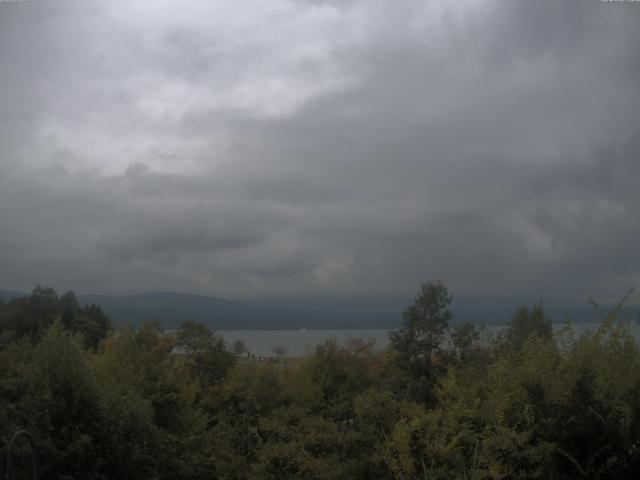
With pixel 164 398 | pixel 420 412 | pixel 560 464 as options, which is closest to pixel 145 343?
pixel 164 398

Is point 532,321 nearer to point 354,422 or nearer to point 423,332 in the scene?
point 423,332

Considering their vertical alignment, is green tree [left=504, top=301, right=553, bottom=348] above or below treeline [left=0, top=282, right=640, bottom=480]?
above

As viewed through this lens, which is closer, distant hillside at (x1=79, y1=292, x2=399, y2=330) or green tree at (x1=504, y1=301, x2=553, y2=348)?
green tree at (x1=504, y1=301, x2=553, y2=348)

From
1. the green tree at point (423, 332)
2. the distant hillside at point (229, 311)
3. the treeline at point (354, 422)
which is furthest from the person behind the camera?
the distant hillside at point (229, 311)

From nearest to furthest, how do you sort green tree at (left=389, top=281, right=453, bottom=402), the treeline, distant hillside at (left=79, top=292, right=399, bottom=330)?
the treeline
green tree at (left=389, top=281, right=453, bottom=402)
distant hillside at (left=79, top=292, right=399, bottom=330)

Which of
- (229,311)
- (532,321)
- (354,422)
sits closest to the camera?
(354,422)

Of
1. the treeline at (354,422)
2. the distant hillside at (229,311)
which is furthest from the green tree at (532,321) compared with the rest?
the distant hillside at (229,311)

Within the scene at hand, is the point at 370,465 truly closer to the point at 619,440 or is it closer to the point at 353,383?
the point at 619,440

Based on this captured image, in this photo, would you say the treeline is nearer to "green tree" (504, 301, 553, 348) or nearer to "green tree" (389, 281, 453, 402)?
"green tree" (389, 281, 453, 402)

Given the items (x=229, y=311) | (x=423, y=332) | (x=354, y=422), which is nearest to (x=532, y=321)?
(x=423, y=332)

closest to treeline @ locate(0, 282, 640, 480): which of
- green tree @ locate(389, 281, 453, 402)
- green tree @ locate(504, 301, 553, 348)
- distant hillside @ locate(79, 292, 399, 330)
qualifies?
green tree @ locate(389, 281, 453, 402)

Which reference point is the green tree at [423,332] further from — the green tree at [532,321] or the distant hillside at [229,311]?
the distant hillside at [229,311]

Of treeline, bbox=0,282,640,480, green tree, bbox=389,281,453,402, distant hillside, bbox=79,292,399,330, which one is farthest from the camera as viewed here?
distant hillside, bbox=79,292,399,330

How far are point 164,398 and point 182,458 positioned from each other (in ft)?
9.24
